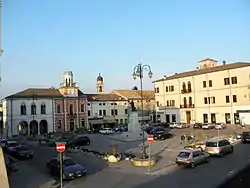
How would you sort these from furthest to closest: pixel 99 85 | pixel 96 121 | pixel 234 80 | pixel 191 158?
pixel 99 85 → pixel 96 121 → pixel 234 80 → pixel 191 158

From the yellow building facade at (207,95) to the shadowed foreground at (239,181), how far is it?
132 ft

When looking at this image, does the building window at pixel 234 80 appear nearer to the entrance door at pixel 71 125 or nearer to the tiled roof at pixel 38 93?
the entrance door at pixel 71 125

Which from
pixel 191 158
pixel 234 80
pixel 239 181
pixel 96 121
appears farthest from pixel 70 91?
pixel 239 181

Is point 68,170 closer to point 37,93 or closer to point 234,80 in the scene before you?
point 234,80

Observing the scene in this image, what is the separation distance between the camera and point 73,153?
34.9 meters

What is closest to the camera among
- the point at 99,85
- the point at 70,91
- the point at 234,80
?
the point at 234,80

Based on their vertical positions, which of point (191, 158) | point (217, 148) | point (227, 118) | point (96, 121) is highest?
point (227, 118)

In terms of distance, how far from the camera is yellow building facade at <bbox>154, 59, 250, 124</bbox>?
58.6m

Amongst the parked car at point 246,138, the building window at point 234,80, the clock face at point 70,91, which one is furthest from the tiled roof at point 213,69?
the parked car at point 246,138

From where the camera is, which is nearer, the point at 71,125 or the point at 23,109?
the point at 23,109

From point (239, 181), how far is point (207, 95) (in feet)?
163

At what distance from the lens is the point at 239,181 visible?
685 inches

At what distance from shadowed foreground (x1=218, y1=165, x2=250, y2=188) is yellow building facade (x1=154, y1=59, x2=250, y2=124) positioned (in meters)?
40.1

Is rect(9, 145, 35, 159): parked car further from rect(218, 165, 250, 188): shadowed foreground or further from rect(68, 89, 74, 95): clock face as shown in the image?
rect(68, 89, 74, 95): clock face
